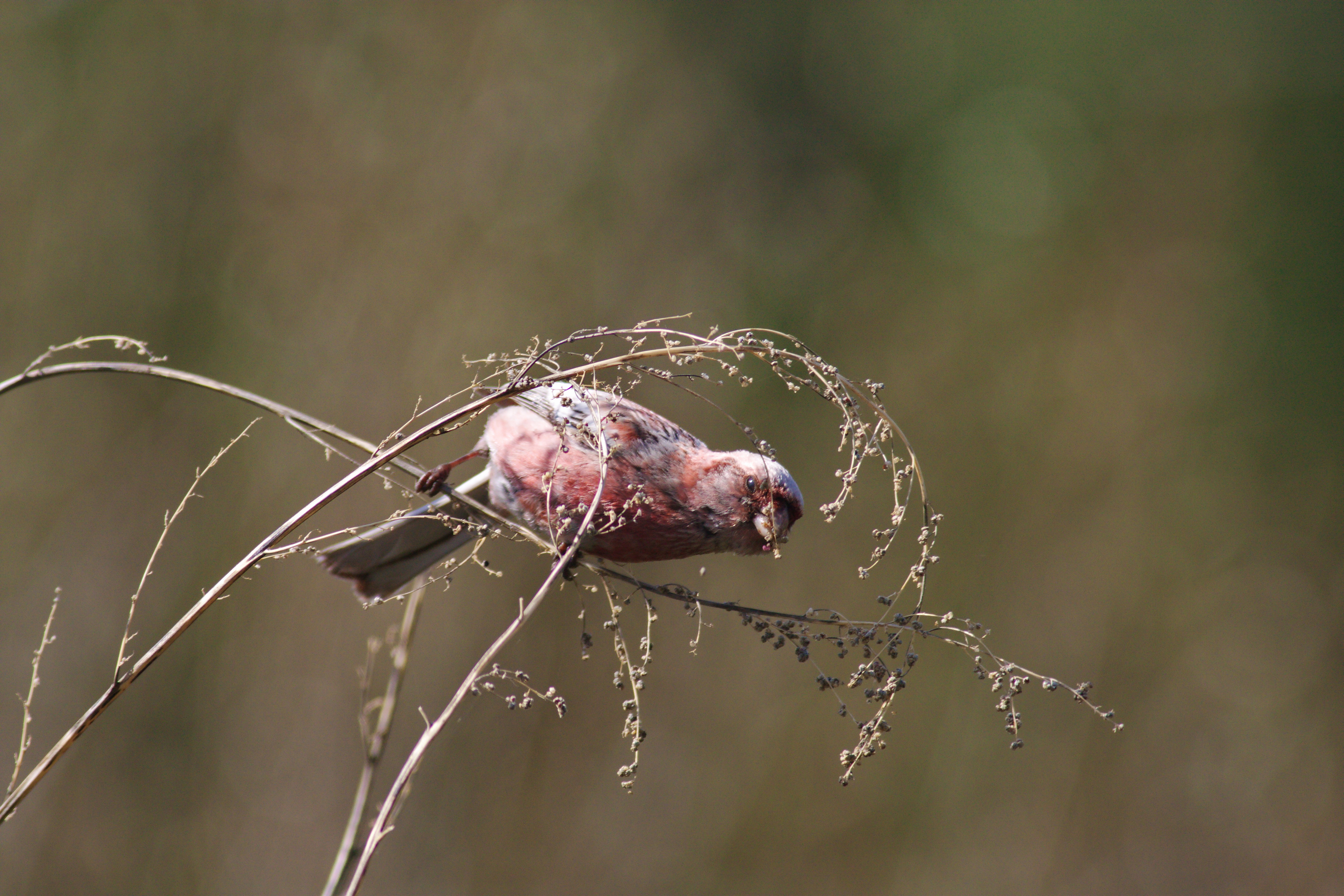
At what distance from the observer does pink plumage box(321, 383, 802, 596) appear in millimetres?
2695

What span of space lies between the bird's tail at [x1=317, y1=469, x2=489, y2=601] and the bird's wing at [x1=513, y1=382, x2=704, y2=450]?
1.85 feet

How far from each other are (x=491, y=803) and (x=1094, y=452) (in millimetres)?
4179

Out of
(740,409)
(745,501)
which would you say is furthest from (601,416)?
(740,409)

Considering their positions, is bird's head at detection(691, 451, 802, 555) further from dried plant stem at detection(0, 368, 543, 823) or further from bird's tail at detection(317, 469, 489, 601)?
Answer: dried plant stem at detection(0, 368, 543, 823)

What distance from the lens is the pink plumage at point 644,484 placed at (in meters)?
2.70

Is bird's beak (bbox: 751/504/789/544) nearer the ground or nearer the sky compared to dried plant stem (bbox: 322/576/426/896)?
nearer the sky

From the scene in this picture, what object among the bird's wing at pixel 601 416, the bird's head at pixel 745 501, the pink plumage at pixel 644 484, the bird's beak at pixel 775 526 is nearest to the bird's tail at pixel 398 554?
the pink plumage at pixel 644 484

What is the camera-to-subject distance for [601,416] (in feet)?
8.54

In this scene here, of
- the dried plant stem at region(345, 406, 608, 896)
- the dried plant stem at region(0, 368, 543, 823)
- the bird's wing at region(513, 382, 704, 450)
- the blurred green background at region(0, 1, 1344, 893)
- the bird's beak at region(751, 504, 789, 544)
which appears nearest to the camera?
the dried plant stem at region(345, 406, 608, 896)

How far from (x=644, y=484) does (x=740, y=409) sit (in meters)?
3.30

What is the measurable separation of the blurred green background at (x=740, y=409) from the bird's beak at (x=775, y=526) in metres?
2.49

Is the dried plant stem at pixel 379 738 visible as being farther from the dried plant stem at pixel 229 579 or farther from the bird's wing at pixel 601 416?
the bird's wing at pixel 601 416

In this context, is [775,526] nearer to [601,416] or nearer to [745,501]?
[745,501]

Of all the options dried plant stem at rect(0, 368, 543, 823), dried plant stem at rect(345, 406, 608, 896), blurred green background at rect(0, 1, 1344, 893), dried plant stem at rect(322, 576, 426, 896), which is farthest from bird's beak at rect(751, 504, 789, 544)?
blurred green background at rect(0, 1, 1344, 893)
